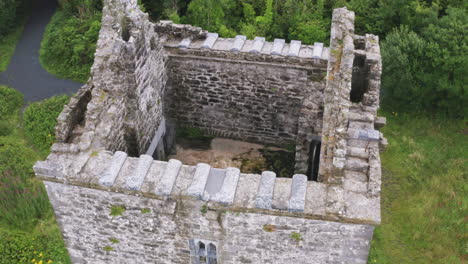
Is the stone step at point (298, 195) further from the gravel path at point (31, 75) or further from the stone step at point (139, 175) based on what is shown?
the gravel path at point (31, 75)

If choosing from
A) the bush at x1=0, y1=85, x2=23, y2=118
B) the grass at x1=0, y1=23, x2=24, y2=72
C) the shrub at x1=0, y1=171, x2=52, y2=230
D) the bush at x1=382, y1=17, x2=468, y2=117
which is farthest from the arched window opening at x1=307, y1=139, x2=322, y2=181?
the grass at x1=0, y1=23, x2=24, y2=72

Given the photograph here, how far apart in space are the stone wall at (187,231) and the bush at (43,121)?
8029 millimetres

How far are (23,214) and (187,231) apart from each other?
6.85 metres

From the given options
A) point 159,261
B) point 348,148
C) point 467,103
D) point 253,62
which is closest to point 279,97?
point 253,62

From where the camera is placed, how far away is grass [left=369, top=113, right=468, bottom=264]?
11.6 metres

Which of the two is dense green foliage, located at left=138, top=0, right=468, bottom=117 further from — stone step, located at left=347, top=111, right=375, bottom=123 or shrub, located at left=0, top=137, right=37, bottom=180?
stone step, located at left=347, top=111, right=375, bottom=123

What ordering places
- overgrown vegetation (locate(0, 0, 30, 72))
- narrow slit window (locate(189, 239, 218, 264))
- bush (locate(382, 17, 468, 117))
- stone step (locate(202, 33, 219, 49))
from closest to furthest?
narrow slit window (locate(189, 239, 218, 264))
stone step (locate(202, 33, 219, 49))
bush (locate(382, 17, 468, 117))
overgrown vegetation (locate(0, 0, 30, 72))

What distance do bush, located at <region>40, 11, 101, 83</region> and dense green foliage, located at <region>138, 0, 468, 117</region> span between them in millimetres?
3171

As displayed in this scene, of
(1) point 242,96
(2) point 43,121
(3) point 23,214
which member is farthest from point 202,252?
(2) point 43,121

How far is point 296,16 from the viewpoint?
62.4 ft

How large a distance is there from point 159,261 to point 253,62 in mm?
5235

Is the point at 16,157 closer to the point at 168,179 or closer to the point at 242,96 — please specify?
the point at 242,96

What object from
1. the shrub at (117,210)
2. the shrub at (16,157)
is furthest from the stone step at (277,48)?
the shrub at (16,157)

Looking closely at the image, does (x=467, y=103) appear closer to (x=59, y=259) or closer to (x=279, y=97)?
(x=279, y=97)
